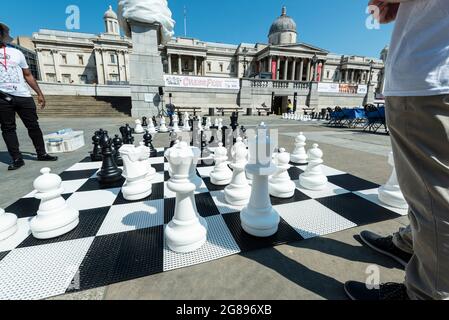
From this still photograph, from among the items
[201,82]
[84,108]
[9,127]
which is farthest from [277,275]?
[201,82]

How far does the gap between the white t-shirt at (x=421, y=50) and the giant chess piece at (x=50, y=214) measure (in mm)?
1540

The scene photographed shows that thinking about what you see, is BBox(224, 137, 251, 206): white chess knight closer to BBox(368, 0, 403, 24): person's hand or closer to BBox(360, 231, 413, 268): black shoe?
BBox(360, 231, 413, 268): black shoe

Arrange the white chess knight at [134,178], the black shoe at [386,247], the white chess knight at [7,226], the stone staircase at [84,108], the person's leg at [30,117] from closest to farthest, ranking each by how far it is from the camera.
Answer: the black shoe at [386,247], the white chess knight at [7,226], the white chess knight at [134,178], the person's leg at [30,117], the stone staircase at [84,108]

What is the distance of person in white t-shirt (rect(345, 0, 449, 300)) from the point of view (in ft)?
1.77

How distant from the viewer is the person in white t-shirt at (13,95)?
6.78ft

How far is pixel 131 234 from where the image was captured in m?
1.09

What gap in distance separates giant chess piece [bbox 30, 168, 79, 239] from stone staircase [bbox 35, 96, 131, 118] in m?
9.61

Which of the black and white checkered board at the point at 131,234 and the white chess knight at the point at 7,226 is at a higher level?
the white chess knight at the point at 7,226

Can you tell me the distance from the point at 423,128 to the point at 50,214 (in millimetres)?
1597

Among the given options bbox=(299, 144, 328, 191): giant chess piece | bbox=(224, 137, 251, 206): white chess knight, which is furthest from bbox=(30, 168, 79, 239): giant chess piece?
bbox=(299, 144, 328, 191): giant chess piece

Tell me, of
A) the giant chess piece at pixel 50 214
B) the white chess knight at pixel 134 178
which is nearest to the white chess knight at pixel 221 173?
the white chess knight at pixel 134 178

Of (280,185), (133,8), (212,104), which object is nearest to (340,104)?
(212,104)

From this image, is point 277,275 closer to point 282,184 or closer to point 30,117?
point 282,184

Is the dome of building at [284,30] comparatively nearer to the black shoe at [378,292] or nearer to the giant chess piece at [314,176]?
the giant chess piece at [314,176]
